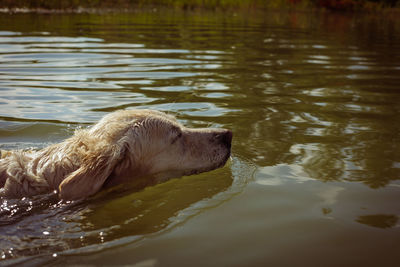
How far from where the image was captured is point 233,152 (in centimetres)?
576

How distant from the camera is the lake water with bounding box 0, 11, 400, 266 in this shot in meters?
3.61

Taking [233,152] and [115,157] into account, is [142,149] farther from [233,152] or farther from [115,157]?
[233,152]

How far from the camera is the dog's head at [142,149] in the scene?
4.29 metres

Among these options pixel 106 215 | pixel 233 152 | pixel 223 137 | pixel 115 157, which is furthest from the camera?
pixel 233 152

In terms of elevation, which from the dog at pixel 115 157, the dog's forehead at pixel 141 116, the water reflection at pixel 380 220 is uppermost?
the dog's forehead at pixel 141 116

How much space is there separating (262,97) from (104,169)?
457 centimetres

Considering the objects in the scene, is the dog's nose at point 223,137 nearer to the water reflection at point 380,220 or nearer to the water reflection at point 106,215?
the water reflection at point 106,215

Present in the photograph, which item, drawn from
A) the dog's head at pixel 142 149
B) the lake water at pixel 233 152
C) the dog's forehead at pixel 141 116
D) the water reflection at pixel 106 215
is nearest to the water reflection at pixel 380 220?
the lake water at pixel 233 152

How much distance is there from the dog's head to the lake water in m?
0.21

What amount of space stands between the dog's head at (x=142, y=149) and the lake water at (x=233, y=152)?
0.69 feet

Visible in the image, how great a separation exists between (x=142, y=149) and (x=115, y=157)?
46cm

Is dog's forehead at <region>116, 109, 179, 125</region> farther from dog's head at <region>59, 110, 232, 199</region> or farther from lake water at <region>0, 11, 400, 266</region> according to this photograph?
lake water at <region>0, 11, 400, 266</region>

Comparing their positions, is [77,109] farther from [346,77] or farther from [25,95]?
[346,77]

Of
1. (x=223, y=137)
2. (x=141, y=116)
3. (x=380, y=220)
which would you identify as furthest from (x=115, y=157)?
(x=380, y=220)
